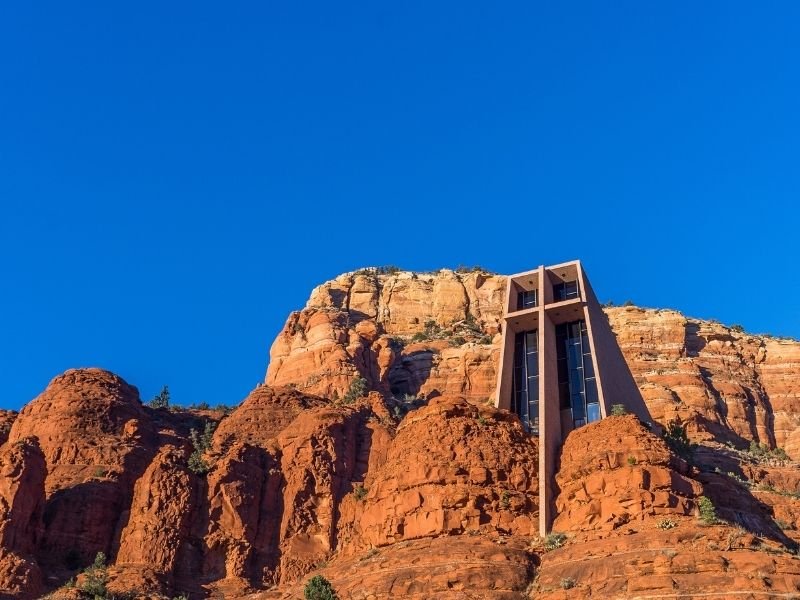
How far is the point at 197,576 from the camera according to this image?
159ft

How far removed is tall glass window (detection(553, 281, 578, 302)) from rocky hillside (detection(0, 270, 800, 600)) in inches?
367

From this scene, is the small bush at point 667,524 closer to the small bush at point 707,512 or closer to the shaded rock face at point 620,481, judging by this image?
the small bush at point 707,512

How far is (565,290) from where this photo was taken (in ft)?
184

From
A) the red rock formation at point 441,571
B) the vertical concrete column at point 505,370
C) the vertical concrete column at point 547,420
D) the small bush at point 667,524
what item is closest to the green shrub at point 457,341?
the vertical concrete column at point 505,370

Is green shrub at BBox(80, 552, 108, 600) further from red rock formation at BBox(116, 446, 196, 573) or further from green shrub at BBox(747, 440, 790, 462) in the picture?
green shrub at BBox(747, 440, 790, 462)

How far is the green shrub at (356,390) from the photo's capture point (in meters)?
68.8

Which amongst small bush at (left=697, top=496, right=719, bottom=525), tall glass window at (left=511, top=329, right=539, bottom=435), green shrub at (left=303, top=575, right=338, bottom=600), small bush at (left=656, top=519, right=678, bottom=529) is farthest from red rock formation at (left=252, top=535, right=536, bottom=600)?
tall glass window at (left=511, top=329, right=539, bottom=435)

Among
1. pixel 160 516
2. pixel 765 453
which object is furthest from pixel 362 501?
pixel 765 453

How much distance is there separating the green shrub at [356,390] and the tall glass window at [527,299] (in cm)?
1579

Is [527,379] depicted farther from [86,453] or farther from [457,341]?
[457,341]

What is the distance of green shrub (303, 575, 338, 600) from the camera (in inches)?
1446

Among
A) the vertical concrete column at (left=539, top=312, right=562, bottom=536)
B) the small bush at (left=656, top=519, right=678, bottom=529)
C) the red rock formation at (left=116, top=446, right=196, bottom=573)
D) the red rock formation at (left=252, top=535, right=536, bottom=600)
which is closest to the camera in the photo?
the red rock formation at (left=252, top=535, right=536, bottom=600)

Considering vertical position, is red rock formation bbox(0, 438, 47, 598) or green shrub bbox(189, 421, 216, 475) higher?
green shrub bbox(189, 421, 216, 475)

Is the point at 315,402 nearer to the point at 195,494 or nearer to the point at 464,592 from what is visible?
the point at 195,494
